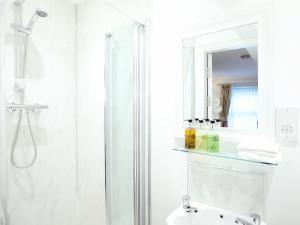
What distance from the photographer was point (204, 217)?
4.10 ft

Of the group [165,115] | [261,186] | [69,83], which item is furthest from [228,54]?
[69,83]

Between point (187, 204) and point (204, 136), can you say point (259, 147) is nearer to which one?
point (204, 136)

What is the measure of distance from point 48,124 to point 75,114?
10.8 inches

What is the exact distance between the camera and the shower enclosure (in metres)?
1.53

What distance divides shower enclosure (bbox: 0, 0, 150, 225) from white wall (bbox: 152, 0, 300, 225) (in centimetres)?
10

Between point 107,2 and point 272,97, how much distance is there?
1.36 meters

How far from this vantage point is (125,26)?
5.10 ft

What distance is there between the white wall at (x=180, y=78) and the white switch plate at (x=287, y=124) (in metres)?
0.03

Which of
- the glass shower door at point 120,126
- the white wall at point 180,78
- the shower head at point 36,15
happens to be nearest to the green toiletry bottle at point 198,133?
the white wall at point 180,78

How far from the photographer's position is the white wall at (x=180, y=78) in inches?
41.5

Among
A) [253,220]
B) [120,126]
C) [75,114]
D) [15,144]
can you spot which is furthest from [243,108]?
[15,144]

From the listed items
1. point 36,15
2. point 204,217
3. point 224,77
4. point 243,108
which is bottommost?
point 204,217

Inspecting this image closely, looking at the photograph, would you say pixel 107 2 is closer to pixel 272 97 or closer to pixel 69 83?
pixel 69 83

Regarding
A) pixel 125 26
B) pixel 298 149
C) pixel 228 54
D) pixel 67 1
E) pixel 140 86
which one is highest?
pixel 67 1
